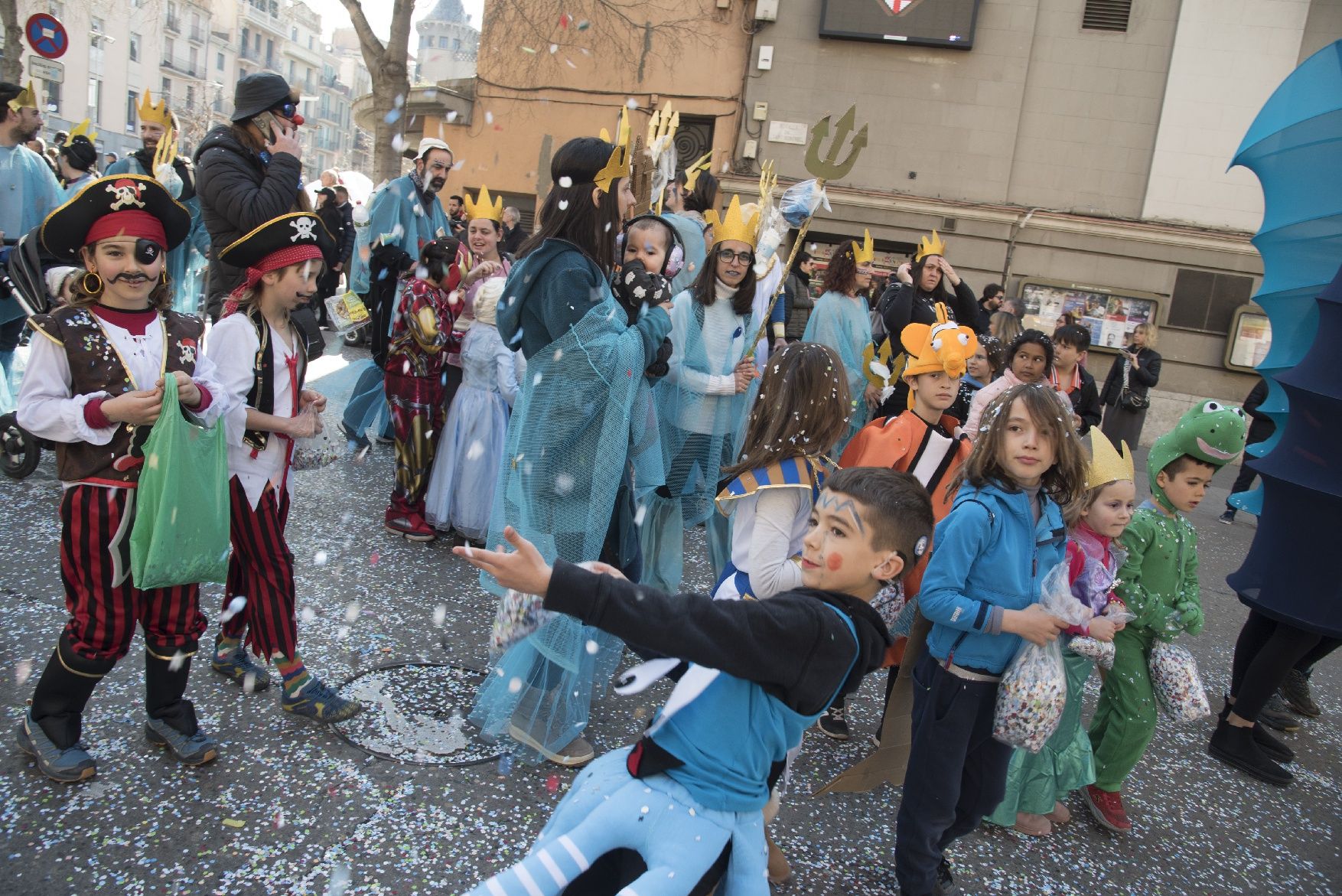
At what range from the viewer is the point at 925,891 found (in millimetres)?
2564

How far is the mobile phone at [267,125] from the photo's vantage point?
333 centimetres

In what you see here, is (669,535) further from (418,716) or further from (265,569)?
(265,569)

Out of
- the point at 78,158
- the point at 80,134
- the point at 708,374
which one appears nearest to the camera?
the point at 708,374

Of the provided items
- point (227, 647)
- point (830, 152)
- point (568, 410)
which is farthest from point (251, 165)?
point (830, 152)

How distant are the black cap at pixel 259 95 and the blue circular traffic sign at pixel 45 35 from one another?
4.83m

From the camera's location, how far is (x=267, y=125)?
3.36 m

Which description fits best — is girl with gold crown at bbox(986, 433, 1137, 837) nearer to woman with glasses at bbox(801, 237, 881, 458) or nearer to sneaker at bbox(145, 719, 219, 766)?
sneaker at bbox(145, 719, 219, 766)

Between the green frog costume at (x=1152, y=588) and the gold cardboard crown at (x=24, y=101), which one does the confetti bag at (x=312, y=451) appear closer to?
the green frog costume at (x=1152, y=588)

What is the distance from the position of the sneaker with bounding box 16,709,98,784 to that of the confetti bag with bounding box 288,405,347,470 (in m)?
1.04

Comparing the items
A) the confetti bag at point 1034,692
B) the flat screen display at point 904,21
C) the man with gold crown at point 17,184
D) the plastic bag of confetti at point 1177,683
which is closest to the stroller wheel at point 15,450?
the man with gold crown at point 17,184

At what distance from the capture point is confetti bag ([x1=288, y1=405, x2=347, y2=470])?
3.14 metres

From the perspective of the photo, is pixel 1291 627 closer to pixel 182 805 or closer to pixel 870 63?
pixel 182 805

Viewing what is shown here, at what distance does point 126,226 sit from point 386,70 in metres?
11.3

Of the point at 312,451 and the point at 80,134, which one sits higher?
the point at 80,134
